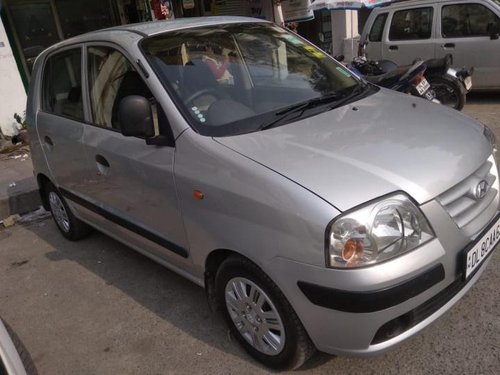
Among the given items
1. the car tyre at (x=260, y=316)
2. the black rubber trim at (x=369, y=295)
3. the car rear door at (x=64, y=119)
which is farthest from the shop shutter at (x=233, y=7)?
the black rubber trim at (x=369, y=295)

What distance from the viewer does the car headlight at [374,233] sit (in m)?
1.86

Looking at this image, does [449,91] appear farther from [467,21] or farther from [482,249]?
[482,249]

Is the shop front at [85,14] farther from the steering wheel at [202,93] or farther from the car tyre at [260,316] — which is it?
the car tyre at [260,316]

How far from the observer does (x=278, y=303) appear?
2143 millimetres

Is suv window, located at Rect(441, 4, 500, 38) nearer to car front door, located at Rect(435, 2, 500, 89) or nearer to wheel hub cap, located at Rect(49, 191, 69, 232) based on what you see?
car front door, located at Rect(435, 2, 500, 89)

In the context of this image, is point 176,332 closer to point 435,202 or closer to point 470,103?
point 435,202

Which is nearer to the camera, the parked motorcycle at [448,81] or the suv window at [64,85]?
the suv window at [64,85]

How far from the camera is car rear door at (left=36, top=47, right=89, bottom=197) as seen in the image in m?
3.37

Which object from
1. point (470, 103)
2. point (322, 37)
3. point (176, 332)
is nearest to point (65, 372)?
point (176, 332)

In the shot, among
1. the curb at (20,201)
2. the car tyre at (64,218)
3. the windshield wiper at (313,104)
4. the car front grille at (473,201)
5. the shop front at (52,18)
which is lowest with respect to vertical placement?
the curb at (20,201)

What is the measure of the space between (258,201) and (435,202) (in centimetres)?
75

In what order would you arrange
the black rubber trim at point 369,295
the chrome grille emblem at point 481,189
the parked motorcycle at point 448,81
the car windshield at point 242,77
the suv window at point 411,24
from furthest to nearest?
the suv window at point 411,24 < the parked motorcycle at point 448,81 < the car windshield at point 242,77 < the chrome grille emblem at point 481,189 < the black rubber trim at point 369,295

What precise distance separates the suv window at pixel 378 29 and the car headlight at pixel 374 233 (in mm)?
6998

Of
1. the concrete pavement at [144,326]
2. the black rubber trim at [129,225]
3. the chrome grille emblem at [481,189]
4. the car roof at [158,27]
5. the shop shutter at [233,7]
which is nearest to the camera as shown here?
the chrome grille emblem at [481,189]
